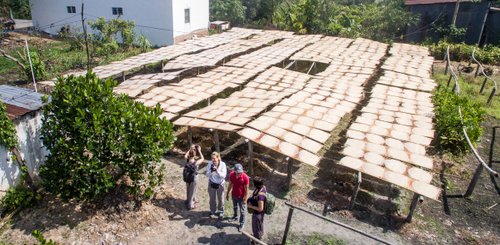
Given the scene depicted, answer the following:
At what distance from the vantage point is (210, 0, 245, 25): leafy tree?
3300 centimetres

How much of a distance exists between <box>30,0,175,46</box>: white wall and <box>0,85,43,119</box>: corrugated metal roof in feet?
51.8

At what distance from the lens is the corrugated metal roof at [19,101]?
8.21 meters

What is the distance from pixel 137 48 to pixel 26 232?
749 inches

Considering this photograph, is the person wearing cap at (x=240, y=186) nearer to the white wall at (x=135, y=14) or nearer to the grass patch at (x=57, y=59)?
the grass patch at (x=57, y=59)

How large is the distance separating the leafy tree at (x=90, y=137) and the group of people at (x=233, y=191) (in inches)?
41.9

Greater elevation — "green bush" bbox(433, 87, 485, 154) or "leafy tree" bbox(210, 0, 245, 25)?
"leafy tree" bbox(210, 0, 245, 25)

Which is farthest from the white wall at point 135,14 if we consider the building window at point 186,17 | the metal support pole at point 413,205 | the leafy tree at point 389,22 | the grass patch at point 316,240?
the metal support pole at point 413,205

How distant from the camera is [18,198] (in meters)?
7.92

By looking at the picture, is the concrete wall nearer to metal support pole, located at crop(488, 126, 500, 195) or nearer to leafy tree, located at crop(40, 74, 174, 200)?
leafy tree, located at crop(40, 74, 174, 200)

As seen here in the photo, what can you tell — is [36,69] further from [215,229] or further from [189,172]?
[215,229]

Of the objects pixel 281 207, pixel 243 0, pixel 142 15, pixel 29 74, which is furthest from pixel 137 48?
pixel 281 207

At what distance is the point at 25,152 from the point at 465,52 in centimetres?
2525

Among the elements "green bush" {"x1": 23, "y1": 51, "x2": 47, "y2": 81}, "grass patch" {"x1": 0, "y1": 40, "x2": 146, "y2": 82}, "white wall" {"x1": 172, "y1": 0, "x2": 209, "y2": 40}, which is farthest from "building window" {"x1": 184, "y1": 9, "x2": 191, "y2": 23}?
"green bush" {"x1": 23, "y1": 51, "x2": 47, "y2": 81}

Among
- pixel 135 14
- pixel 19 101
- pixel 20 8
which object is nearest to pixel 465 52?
pixel 135 14
